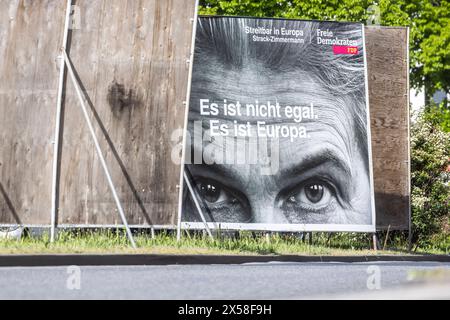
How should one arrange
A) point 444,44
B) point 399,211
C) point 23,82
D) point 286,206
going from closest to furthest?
1. point 23,82
2. point 286,206
3. point 399,211
4. point 444,44

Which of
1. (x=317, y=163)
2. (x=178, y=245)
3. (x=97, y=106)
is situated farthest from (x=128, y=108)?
(x=317, y=163)

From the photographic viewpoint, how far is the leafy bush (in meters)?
20.2

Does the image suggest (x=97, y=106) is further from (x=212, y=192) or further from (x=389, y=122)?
(x=389, y=122)

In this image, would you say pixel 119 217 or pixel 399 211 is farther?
pixel 399 211

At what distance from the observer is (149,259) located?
14477 millimetres

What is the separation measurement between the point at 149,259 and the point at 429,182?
7.92 metres

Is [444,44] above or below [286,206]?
above

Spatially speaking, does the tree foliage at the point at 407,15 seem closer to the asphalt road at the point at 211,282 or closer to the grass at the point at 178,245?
the grass at the point at 178,245

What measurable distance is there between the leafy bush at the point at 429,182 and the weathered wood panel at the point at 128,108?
572cm

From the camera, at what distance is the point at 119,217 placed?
54.3ft

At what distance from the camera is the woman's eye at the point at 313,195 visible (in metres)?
17.5
